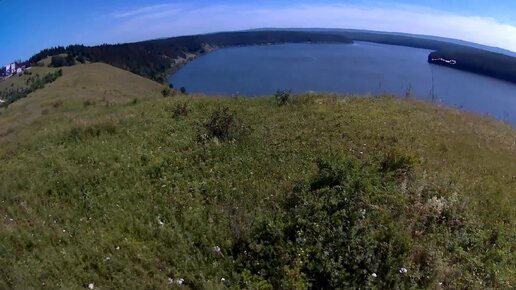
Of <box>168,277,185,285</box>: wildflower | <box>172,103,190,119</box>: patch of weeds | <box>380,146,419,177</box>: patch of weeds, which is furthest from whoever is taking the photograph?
<box>172,103,190,119</box>: patch of weeds

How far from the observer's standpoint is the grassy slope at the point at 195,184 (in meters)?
5.44

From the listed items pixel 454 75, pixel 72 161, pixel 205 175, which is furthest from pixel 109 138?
pixel 454 75

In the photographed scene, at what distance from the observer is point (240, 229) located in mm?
5988

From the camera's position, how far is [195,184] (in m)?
7.72

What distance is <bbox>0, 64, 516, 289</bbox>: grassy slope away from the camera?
214 inches

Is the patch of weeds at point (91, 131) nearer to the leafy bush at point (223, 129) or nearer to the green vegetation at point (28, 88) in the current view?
the leafy bush at point (223, 129)

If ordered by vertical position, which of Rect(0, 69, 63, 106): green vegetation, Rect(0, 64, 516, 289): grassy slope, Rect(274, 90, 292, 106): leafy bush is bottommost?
Rect(0, 69, 63, 106): green vegetation

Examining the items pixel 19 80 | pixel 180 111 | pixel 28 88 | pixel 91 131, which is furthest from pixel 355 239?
pixel 19 80

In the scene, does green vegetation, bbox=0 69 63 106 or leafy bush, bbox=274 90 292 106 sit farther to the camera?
green vegetation, bbox=0 69 63 106

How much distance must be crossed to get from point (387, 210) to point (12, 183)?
8297 mm

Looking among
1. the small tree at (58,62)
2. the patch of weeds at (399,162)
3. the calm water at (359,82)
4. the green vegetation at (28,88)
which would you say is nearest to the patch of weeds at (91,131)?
the patch of weeds at (399,162)

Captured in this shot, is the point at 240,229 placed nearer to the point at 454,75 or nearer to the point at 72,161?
the point at 72,161

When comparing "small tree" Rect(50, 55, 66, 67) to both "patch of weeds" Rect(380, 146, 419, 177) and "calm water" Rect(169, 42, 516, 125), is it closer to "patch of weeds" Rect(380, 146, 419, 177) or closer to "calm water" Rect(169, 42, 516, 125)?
"calm water" Rect(169, 42, 516, 125)

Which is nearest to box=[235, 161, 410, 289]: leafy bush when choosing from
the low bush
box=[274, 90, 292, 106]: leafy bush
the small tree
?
the low bush
